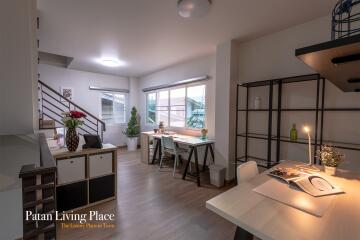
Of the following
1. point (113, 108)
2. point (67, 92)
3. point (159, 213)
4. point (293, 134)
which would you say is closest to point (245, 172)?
point (159, 213)

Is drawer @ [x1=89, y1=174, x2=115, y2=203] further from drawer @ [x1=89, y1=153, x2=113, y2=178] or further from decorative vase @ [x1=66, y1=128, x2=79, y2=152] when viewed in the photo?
decorative vase @ [x1=66, y1=128, x2=79, y2=152]

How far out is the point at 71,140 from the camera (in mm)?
2131

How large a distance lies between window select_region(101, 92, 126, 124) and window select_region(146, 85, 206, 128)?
40.0 inches

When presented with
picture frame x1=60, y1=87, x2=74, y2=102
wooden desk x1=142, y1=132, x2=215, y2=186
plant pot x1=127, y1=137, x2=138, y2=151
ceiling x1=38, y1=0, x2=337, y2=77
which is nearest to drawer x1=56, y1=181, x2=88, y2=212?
wooden desk x1=142, y1=132, x2=215, y2=186

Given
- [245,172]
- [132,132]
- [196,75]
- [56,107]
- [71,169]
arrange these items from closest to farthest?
[245,172] < [71,169] < [196,75] < [56,107] < [132,132]

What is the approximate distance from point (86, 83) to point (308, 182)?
18.6 ft

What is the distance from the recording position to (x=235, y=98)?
305 centimetres

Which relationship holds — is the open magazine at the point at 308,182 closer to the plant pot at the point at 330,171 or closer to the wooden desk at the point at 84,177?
the plant pot at the point at 330,171

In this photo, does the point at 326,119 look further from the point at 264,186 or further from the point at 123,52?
the point at 123,52

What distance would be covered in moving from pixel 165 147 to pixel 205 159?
0.86 metres

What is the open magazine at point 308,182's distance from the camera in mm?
1166

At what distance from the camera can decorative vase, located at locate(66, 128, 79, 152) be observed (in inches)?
83.7

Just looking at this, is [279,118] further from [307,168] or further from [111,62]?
[111,62]

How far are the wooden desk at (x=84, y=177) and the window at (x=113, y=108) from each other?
368 cm
